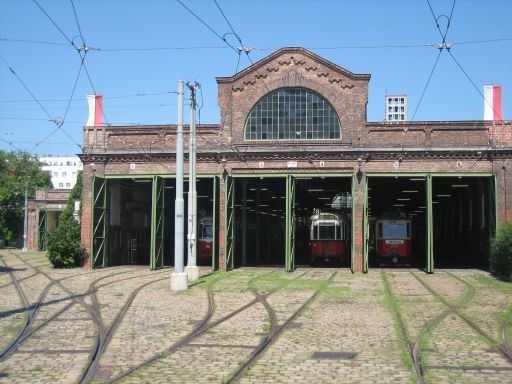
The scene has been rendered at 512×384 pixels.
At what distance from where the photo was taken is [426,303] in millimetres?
17031

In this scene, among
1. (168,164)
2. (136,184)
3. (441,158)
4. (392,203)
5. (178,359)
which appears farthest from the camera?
(392,203)

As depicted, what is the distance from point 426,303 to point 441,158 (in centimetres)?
1459

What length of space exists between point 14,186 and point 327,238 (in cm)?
5671

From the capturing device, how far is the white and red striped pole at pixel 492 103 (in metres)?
31.0

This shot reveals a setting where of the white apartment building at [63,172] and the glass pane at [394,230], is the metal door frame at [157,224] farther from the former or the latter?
the white apartment building at [63,172]

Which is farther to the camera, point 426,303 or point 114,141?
point 114,141

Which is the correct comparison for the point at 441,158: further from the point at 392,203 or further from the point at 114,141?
the point at 392,203

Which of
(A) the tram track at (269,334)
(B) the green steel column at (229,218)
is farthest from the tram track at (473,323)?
(B) the green steel column at (229,218)

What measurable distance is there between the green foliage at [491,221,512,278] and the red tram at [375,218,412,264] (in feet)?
26.6

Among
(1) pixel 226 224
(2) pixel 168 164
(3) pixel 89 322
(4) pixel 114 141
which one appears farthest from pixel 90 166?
(3) pixel 89 322

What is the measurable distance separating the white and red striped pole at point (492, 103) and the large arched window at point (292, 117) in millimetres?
7500

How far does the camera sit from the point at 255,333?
12.2 m

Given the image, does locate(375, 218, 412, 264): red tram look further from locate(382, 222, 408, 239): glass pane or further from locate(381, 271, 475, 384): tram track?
locate(381, 271, 475, 384): tram track

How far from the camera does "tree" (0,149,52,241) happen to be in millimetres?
77938
